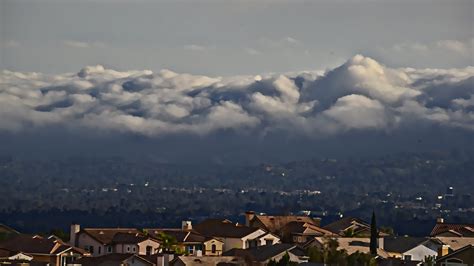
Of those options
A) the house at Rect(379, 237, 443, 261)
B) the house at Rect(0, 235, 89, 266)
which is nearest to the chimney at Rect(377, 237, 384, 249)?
the house at Rect(379, 237, 443, 261)

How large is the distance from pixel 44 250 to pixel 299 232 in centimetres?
2495

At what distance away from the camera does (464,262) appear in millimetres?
80375

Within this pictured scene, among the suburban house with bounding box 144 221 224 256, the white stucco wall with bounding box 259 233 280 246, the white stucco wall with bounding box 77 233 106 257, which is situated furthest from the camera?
the white stucco wall with bounding box 259 233 280 246

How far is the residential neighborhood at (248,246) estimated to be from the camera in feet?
278

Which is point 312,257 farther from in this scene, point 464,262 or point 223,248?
point 223,248

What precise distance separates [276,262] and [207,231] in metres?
32.5

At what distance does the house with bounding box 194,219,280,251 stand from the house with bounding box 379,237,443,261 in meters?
9.20

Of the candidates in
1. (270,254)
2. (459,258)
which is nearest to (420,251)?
(270,254)

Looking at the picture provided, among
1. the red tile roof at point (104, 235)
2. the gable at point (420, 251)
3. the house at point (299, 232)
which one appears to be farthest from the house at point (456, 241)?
the red tile roof at point (104, 235)

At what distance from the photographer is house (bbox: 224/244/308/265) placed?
87.5m

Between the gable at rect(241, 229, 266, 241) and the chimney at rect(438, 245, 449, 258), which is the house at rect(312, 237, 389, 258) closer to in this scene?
the chimney at rect(438, 245, 449, 258)

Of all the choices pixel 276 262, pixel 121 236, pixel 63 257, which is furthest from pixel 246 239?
pixel 276 262

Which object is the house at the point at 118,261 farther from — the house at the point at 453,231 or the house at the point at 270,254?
the house at the point at 453,231

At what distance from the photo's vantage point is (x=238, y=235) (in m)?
112
